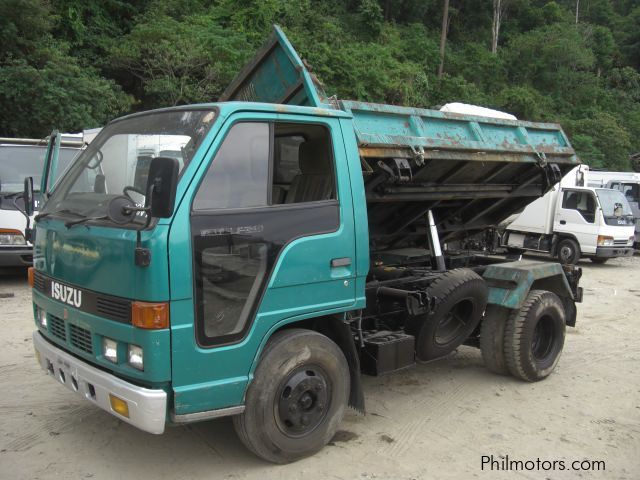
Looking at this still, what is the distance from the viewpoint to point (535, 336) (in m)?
5.51

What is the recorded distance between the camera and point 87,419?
423cm

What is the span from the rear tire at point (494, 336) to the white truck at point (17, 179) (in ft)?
20.0

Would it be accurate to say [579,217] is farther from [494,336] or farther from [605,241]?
[494,336]

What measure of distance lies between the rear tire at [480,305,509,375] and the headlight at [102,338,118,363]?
3.36 meters

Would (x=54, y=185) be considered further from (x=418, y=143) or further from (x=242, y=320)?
(x=418, y=143)

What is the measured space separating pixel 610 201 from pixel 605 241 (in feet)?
3.95

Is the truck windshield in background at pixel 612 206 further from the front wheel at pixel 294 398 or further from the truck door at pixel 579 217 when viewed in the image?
the front wheel at pixel 294 398

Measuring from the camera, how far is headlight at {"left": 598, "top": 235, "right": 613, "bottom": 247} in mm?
13727

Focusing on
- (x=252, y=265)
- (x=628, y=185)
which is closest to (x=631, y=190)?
(x=628, y=185)

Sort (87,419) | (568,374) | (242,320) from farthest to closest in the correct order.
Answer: (568,374) < (87,419) < (242,320)

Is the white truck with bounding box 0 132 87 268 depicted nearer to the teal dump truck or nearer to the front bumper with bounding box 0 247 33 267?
the front bumper with bounding box 0 247 33 267

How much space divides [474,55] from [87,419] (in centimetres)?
3658

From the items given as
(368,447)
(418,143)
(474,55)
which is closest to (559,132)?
(418,143)

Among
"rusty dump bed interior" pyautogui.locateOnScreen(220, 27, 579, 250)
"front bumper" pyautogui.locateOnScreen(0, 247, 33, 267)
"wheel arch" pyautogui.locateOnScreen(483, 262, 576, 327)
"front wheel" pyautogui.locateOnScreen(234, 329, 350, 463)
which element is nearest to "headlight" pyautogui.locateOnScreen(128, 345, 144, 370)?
"front wheel" pyautogui.locateOnScreen(234, 329, 350, 463)
